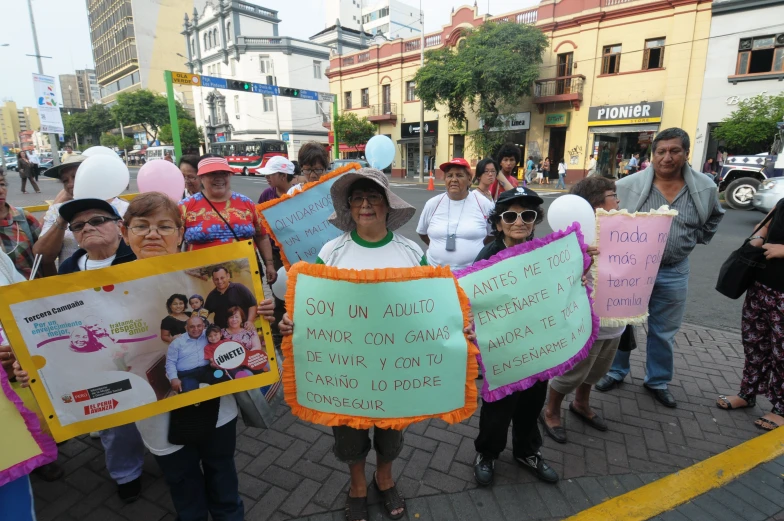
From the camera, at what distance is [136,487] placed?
2428mm

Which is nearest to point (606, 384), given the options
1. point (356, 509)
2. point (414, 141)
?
point (356, 509)

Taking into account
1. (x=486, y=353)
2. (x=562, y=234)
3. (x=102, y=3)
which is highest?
(x=102, y=3)

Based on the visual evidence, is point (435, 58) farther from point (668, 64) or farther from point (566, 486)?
point (566, 486)

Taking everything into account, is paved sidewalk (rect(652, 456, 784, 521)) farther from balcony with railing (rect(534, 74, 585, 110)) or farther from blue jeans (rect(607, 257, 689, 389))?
balcony with railing (rect(534, 74, 585, 110))

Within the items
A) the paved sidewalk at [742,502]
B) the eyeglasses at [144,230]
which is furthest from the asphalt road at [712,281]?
the eyeglasses at [144,230]

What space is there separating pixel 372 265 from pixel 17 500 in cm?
179

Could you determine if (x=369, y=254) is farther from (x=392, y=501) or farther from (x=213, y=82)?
(x=213, y=82)

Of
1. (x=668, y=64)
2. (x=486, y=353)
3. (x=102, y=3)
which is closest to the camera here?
(x=486, y=353)

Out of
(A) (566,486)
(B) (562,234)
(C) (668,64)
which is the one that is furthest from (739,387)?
(C) (668,64)

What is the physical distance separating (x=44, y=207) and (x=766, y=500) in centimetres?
603

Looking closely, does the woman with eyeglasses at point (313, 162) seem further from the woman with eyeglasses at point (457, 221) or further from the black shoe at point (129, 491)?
the black shoe at point (129, 491)

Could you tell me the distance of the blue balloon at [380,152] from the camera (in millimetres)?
3990

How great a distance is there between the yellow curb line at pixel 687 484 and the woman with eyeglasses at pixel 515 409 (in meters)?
0.34

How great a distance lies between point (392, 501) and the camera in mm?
2312
